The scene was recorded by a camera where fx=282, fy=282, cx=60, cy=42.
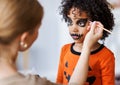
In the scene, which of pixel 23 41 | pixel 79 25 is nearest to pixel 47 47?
pixel 79 25

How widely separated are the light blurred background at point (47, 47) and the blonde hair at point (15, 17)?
0.62 m

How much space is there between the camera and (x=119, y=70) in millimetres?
1213

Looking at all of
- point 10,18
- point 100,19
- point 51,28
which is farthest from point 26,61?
point 10,18

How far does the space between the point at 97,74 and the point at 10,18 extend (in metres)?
0.40

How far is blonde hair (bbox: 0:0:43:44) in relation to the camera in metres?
0.57

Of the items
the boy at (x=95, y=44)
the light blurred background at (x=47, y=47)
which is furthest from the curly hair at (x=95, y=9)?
the light blurred background at (x=47, y=47)

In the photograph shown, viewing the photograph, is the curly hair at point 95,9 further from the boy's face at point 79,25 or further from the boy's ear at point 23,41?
the boy's ear at point 23,41

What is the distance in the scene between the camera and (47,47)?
1295 mm

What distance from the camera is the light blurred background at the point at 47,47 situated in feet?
4.06

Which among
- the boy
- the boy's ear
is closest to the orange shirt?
the boy

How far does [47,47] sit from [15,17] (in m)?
0.73

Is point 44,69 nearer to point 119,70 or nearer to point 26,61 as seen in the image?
point 26,61

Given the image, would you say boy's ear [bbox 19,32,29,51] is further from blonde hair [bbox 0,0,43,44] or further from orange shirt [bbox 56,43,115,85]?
orange shirt [bbox 56,43,115,85]

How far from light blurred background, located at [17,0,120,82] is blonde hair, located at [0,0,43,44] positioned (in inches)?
24.4
